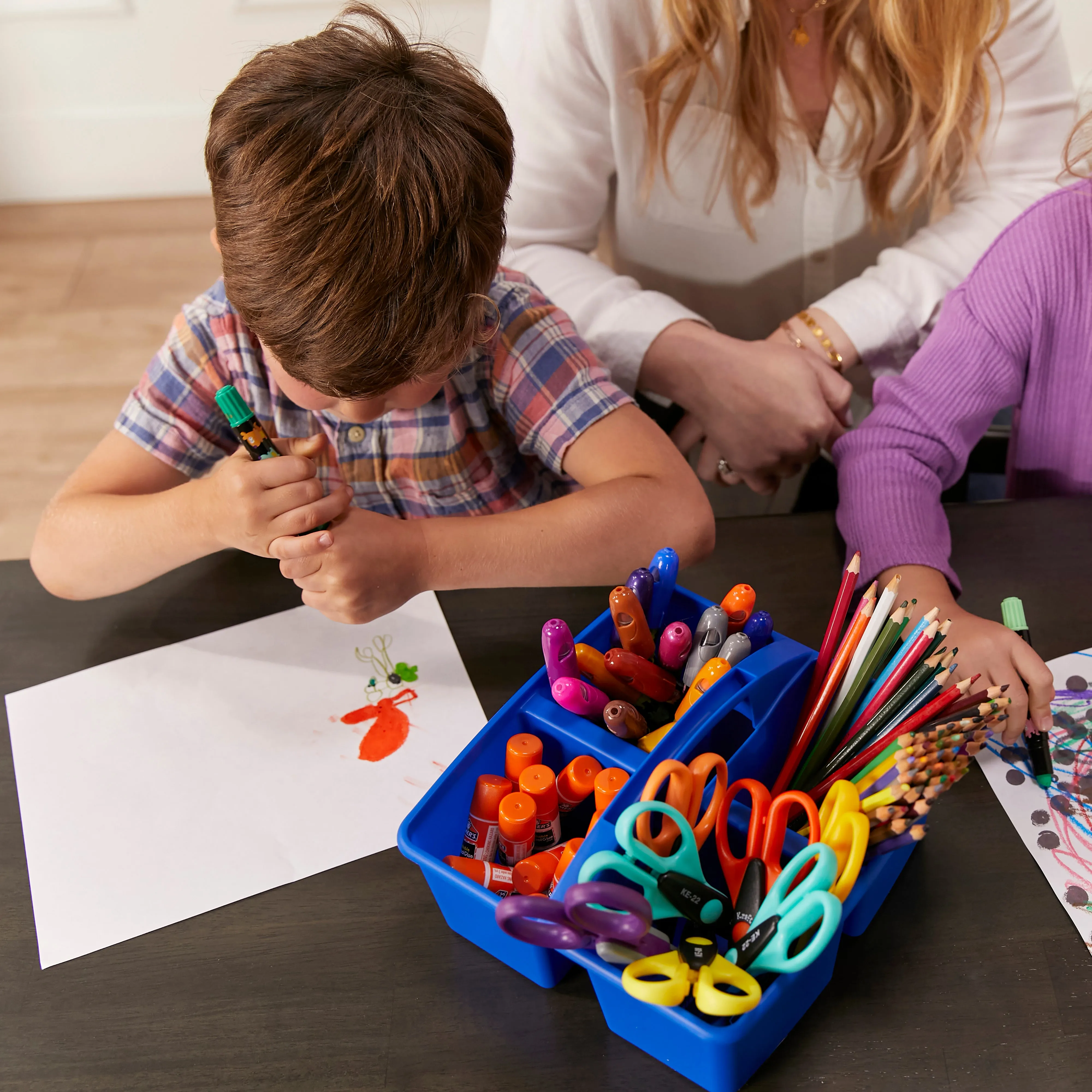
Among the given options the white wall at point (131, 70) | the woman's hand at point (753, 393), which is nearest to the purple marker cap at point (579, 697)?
the woman's hand at point (753, 393)

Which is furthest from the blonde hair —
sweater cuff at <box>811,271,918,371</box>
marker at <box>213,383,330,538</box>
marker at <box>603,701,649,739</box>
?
marker at <box>603,701,649,739</box>

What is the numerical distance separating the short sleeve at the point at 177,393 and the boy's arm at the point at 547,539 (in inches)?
7.7

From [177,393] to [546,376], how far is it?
11.4 inches

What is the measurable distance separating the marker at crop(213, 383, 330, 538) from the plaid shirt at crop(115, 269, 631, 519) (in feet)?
0.40

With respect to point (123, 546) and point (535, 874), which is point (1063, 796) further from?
point (123, 546)

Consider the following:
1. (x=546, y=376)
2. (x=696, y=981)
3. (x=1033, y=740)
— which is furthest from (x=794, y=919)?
(x=546, y=376)

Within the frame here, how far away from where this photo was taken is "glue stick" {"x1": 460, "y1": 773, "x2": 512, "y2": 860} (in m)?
0.51

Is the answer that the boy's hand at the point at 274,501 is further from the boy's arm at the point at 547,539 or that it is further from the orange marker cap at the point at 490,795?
the orange marker cap at the point at 490,795

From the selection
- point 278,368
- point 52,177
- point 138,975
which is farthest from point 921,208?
point 52,177

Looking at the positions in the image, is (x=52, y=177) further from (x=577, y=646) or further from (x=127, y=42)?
(x=577, y=646)

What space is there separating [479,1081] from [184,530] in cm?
41

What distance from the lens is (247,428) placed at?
601 mm

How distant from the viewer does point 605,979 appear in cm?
43

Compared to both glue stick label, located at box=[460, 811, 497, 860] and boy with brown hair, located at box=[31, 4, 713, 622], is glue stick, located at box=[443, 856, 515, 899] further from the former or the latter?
boy with brown hair, located at box=[31, 4, 713, 622]
